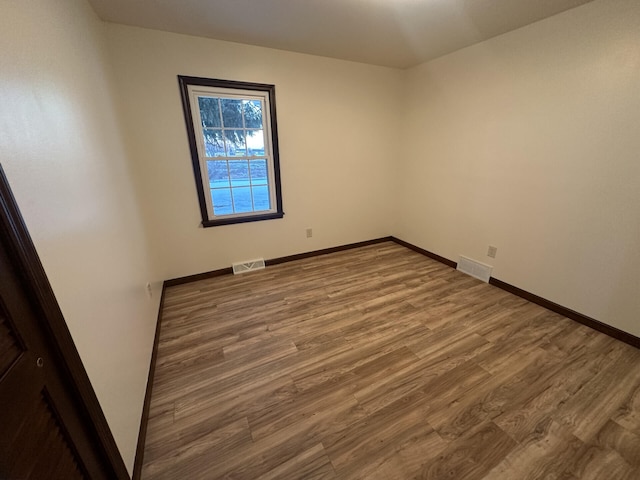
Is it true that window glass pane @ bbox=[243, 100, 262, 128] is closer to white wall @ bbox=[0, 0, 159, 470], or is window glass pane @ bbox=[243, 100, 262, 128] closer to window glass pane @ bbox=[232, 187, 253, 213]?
window glass pane @ bbox=[232, 187, 253, 213]

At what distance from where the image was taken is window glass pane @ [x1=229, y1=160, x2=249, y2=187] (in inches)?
113

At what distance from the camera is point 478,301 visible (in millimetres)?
2461

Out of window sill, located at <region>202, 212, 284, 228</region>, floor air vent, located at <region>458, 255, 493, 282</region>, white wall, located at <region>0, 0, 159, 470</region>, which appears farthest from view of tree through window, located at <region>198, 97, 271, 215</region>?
floor air vent, located at <region>458, 255, 493, 282</region>

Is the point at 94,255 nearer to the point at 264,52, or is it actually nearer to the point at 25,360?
the point at 25,360

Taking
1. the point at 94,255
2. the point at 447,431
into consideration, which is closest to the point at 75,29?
the point at 94,255

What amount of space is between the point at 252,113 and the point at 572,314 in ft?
11.9

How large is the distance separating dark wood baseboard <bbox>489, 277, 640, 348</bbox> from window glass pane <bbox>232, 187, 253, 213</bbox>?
289 cm

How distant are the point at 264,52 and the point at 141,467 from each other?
11.1 feet

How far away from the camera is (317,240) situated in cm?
357

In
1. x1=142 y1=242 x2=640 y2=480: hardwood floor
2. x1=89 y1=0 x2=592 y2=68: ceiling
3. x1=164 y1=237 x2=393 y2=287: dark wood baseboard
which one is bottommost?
x1=142 y1=242 x2=640 y2=480: hardwood floor

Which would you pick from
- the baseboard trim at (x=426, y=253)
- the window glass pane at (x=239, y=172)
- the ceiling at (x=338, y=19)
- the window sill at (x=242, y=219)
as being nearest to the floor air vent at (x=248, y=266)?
the window sill at (x=242, y=219)

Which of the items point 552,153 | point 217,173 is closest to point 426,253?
point 552,153

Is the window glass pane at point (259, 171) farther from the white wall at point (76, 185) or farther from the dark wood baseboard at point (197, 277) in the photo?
the white wall at point (76, 185)

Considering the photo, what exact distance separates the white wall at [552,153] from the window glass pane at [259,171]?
216 cm
